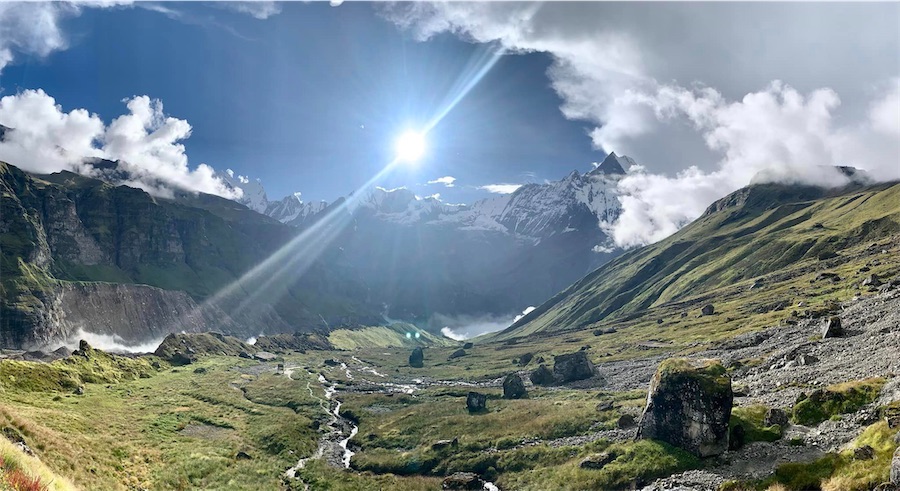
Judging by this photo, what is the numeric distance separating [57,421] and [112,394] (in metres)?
44.0

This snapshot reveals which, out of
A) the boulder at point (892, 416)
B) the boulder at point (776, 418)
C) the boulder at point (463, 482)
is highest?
the boulder at point (892, 416)

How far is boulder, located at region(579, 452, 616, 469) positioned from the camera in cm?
4559

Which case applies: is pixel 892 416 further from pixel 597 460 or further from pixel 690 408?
pixel 597 460

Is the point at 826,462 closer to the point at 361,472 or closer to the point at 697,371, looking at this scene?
the point at 697,371

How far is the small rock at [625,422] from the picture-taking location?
55.7 m

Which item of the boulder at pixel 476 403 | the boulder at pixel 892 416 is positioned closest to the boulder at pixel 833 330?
the boulder at pixel 892 416

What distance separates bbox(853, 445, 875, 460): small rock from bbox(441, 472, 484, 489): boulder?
106 ft

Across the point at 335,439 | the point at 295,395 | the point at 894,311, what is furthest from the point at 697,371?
the point at 295,395

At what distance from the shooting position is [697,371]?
4491cm

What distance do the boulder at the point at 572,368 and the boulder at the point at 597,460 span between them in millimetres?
66354

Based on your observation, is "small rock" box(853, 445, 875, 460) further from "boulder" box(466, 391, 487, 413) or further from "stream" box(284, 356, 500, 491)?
"boulder" box(466, 391, 487, 413)

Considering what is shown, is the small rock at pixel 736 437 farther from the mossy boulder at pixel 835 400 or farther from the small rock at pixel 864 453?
the small rock at pixel 864 453

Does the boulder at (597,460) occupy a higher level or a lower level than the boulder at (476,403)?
lower

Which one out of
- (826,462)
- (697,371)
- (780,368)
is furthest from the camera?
(780,368)
